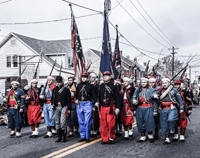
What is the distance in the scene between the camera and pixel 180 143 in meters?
6.77

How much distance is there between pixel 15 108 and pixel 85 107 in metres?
2.73

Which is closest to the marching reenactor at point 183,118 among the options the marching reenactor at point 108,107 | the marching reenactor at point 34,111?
the marching reenactor at point 108,107

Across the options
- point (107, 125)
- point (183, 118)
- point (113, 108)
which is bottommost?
point (107, 125)

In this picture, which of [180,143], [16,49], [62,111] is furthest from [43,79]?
[180,143]

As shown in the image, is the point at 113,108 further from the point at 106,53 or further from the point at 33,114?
the point at 33,114

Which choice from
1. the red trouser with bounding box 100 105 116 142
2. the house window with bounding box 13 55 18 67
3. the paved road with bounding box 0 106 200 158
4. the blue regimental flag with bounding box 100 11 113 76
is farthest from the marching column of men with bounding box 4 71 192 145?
the house window with bounding box 13 55 18 67

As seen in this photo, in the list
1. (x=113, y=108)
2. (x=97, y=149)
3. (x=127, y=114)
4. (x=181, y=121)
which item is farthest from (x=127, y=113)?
(x=97, y=149)

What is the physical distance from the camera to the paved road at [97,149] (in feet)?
18.4

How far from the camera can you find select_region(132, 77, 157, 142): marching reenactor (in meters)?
6.93

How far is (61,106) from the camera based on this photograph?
744 cm

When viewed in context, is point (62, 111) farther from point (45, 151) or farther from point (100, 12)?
point (100, 12)

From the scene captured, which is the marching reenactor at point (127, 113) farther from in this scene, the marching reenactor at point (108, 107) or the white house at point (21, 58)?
the white house at point (21, 58)

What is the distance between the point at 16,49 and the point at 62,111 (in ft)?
70.5

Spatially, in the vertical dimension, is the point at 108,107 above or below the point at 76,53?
below
